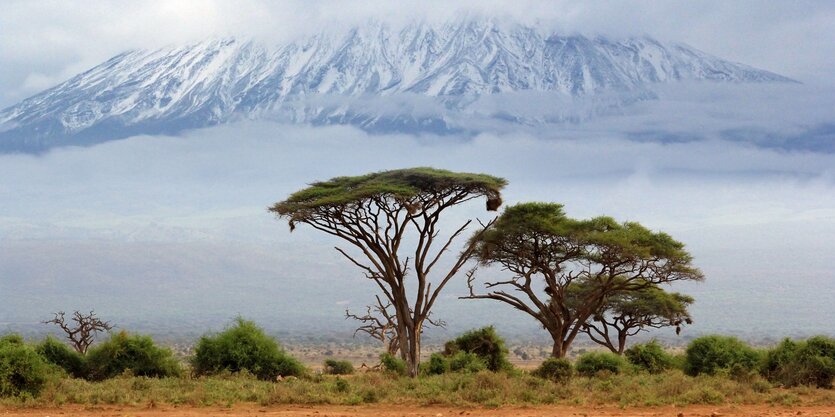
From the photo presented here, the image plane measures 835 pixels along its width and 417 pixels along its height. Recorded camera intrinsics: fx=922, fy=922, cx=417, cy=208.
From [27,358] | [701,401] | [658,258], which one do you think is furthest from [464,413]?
[658,258]

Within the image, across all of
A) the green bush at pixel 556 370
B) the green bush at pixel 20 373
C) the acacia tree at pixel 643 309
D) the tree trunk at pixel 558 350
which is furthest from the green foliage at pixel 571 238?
the green bush at pixel 20 373

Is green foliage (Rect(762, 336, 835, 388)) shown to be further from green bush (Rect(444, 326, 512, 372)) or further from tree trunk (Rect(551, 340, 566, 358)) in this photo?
tree trunk (Rect(551, 340, 566, 358))

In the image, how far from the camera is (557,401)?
65.0 ft

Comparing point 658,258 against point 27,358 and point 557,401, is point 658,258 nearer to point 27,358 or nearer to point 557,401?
point 557,401

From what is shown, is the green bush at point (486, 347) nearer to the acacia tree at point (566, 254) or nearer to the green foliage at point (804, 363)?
the acacia tree at point (566, 254)

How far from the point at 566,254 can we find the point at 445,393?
14745 millimetres

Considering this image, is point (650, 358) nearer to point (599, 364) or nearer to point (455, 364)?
Answer: point (599, 364)

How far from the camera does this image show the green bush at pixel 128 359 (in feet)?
84.1

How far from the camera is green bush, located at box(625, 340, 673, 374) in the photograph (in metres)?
28.9

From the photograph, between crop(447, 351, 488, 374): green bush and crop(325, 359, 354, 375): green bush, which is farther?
crop(325, 359, 354, 375): green bush

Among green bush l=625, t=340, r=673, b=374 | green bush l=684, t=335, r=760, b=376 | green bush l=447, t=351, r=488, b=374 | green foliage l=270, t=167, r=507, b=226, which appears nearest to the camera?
green bush l=684, t=335, r=760, b=376

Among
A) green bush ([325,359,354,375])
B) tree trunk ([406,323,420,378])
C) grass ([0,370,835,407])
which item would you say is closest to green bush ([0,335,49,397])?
grass ([0,370,835,407])

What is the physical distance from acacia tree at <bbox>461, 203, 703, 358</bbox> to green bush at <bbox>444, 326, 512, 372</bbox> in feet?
7.94

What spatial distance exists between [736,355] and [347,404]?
12568mm
